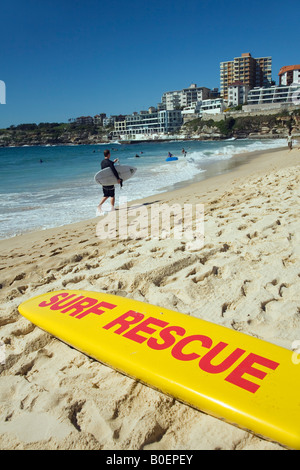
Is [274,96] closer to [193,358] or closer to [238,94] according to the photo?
[238,94]

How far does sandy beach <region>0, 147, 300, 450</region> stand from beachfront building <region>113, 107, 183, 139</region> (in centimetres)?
10011

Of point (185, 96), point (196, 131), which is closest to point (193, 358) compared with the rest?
point (196, 131)

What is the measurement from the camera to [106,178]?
7934 millimetres

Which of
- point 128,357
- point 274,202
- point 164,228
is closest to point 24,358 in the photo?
point 128,357

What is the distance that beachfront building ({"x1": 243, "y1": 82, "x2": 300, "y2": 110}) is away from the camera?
280 feet

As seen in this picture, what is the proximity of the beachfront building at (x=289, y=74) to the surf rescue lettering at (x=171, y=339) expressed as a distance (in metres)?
108

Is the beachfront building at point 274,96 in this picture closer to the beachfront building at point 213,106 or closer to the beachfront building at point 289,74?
the beachfront building at point 289,74

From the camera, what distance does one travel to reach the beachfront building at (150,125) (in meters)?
105

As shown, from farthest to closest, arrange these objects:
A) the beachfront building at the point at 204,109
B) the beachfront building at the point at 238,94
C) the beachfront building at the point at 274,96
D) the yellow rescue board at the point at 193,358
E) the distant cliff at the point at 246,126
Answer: the beachfront building at the point at 238,94 < the beachfront building at the point at 204,109 < the beachfront building at the point at 274,96 < the distant cliff at the point at 246,126 < the yellow rescue board at the point at 193,358

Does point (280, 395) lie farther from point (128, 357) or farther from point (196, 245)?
point (196, 245)

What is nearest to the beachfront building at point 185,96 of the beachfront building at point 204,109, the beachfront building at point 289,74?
the beachfront building at point 204,109

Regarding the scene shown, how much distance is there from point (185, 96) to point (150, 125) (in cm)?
3220

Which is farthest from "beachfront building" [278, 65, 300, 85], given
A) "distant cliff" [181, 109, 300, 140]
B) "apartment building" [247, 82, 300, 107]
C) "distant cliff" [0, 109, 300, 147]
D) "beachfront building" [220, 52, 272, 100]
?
"distant cliff" [0, 109, 300, 147]

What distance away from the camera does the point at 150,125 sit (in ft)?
358
